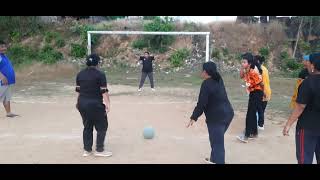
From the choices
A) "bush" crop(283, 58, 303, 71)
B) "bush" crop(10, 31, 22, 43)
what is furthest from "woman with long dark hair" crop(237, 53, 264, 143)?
"bush" crop(10, 31, 22, 43)

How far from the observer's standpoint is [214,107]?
6301 mm

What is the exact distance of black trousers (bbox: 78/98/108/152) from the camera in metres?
6.77

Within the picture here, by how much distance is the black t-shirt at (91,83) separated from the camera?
22.2 ft

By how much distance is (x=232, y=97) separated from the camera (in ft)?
46.3

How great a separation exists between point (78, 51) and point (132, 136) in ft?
57.7

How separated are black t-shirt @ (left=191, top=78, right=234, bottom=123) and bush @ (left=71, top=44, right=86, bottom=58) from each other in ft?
64.6

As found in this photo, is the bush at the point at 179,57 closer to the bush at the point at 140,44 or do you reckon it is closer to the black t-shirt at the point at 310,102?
the bush at the point at 140,44

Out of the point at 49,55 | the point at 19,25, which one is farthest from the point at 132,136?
the point at 19,25

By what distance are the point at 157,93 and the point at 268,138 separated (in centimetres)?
685

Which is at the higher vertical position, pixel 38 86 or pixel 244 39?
pixel 244 39

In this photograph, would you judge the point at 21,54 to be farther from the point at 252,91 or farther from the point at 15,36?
the point at 252,91

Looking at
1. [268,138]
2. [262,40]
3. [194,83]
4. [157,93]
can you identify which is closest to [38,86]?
[157,93]

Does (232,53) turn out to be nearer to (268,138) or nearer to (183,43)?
(183,43)

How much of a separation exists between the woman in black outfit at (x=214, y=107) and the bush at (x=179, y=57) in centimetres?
1769
